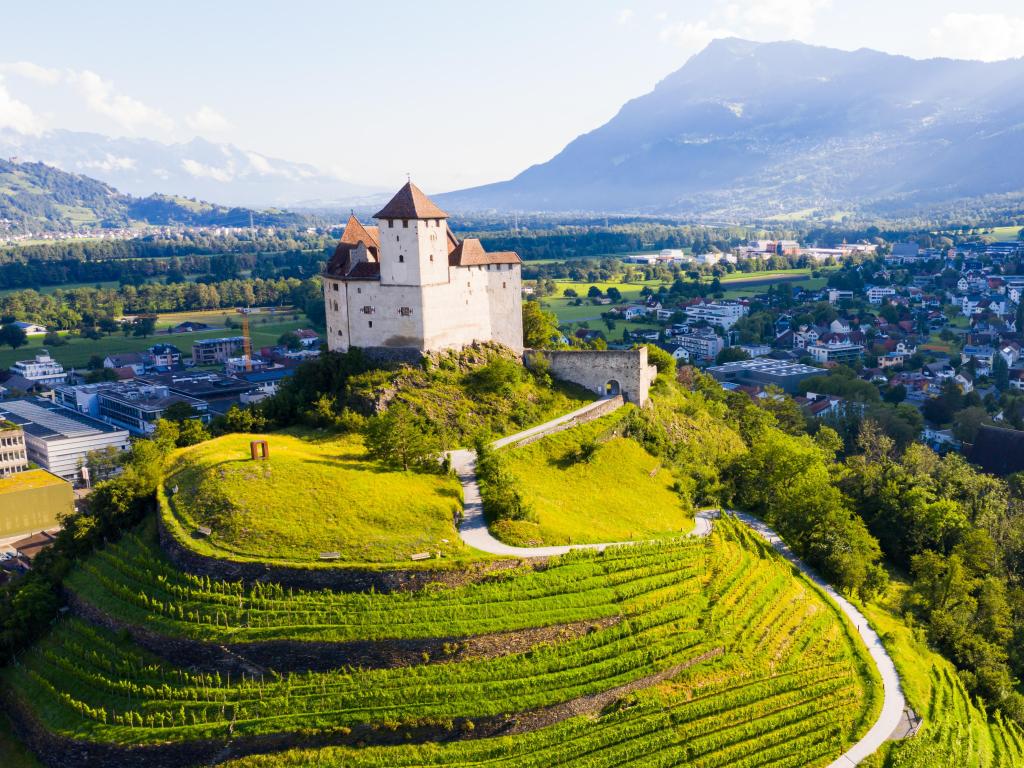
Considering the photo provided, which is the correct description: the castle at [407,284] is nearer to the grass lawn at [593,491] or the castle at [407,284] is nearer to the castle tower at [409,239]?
the castle tower at [409,239]

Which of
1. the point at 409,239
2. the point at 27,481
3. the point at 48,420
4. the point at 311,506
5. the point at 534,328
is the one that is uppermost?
the point at 409,239

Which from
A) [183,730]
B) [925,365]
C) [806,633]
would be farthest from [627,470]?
[925,365]

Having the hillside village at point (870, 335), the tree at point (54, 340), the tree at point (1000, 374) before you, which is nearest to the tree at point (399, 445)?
the hillside village at point (870, 335)

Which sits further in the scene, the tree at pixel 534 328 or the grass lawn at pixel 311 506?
the tree at pixel 534 328

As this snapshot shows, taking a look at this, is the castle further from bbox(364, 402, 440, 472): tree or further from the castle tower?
bbox(364, 402, 440, 472): tree

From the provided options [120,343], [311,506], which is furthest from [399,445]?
[120,343]

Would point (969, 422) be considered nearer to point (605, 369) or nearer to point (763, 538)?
point (605, 369)

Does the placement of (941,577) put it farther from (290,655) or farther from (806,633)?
(290,655)
